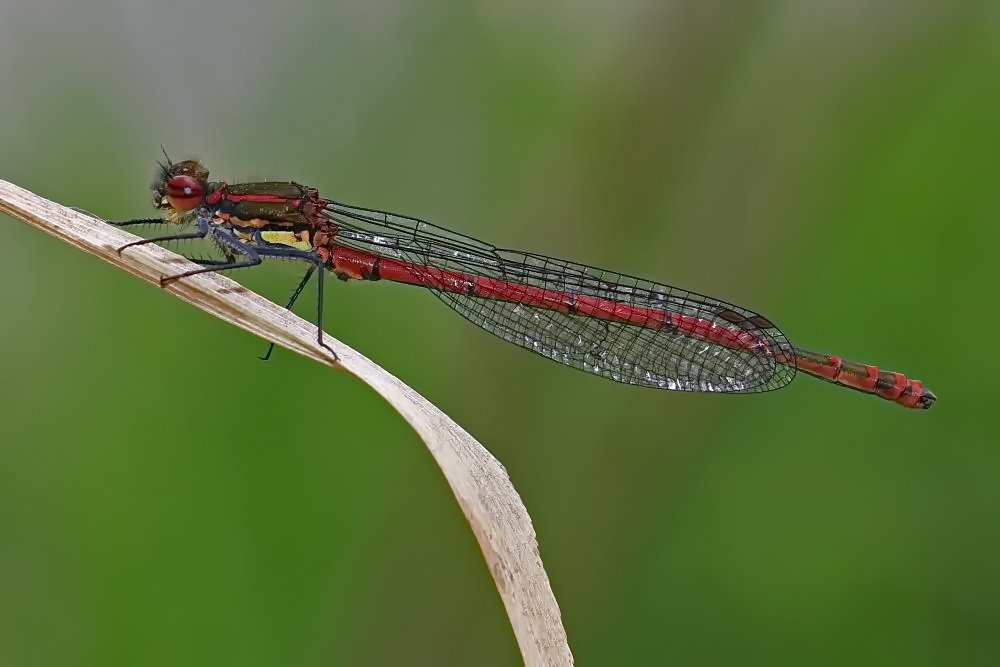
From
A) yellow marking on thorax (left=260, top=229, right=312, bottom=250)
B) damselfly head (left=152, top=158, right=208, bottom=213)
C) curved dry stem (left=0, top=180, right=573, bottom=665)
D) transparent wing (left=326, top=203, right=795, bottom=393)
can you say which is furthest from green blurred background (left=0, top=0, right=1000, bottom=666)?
curved dry stem (left=0, top=180, right=573, bottom=665)

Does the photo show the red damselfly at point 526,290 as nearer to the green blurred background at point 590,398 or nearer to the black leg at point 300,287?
the black leg at point 300,287

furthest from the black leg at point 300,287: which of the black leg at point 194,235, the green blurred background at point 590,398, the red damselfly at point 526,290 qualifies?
the black leg at point 194,235

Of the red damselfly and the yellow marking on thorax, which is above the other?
the yellow marking on thorax

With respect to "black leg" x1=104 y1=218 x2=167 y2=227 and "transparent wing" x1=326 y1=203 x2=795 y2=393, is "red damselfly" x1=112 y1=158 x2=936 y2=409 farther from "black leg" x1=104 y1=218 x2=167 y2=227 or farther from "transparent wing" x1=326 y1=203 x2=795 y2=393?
"black leg" x1=104 y1=218 x2=167 y2=227

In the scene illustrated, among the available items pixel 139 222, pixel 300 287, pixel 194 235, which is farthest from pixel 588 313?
pixel 139 222

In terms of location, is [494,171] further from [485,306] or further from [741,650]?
[741,650]

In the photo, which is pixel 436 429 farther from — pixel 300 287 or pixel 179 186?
pixel 179 186

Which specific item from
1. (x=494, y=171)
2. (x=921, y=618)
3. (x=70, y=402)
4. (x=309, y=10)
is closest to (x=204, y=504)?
(x=70, y=402)
